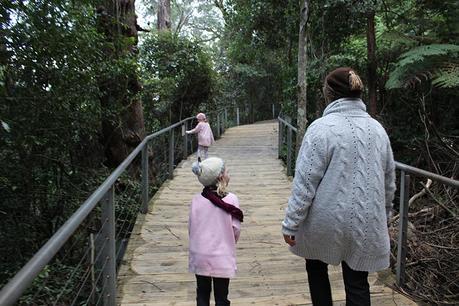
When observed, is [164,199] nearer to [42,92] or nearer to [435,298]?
[42,92]

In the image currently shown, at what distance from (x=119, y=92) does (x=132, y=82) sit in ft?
3.37

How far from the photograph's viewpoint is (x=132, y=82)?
7.34 m

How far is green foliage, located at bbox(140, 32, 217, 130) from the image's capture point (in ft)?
42.8

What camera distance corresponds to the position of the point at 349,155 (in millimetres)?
2277

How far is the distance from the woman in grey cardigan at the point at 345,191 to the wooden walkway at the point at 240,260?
1270 mm

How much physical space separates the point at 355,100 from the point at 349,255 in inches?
32.1

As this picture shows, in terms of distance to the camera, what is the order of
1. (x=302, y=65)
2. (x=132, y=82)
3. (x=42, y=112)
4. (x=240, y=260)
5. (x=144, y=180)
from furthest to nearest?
(x=302, y=65), (x=132, y=82), (x=144, y=180), (x=240, y=260), (x=42, y=112)

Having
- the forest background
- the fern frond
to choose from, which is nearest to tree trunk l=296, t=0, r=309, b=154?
the forest background

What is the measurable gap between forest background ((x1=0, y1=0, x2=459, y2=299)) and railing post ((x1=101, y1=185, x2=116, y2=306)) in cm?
84

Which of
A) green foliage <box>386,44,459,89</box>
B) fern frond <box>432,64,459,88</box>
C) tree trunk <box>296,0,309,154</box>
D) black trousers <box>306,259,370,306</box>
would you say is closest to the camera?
black trousers <box>306,259,370,306</box>

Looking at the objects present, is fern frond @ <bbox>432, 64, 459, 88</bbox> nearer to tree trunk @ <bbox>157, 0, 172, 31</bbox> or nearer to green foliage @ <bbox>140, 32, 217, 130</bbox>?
green foliage @ <bbox>140, 32, 217, 130</bbox>

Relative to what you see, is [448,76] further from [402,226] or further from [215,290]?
[215,290]

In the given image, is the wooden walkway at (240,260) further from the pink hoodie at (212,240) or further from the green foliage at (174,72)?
the green foliage at (174,72)

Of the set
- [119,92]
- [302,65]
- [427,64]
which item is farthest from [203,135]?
[427,64]
